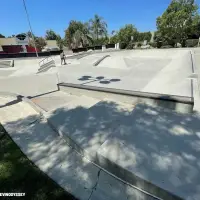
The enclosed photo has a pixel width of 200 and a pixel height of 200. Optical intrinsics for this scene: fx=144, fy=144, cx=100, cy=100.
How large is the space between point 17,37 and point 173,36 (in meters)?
33.2

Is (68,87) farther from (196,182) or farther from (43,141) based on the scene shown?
(196,182)

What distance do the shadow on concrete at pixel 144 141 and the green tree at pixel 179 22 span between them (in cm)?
3272

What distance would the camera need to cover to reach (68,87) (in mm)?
7473

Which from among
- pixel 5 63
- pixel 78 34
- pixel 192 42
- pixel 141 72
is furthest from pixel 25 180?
pixel 78 34

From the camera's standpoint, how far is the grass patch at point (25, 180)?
8.27 ft

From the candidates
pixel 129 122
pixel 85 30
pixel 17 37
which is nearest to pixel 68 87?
pixel 129 122

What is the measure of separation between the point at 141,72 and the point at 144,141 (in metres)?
7.79

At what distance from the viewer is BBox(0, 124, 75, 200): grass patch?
8.27 ft

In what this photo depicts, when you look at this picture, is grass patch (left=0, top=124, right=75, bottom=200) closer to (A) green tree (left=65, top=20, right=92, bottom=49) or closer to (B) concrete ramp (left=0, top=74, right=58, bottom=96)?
(B) concrete ramp (left=0, top=74, right=58, bottom=96)

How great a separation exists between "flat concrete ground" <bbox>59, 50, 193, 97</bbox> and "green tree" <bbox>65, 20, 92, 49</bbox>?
26029 mm

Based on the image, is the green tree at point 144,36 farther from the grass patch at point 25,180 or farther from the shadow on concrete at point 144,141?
the grass patch at point 25,180

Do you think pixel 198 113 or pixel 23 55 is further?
pixel 23 55

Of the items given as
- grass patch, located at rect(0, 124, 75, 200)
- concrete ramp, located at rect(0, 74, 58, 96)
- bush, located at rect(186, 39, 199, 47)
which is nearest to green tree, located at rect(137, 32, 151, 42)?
bush, located at rect(186, 39, 199, 47)

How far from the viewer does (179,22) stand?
1155 inches
